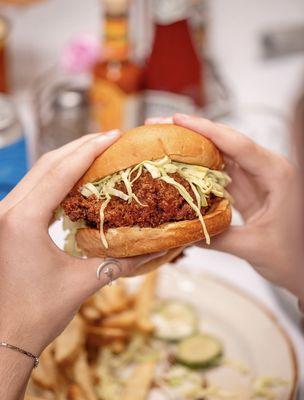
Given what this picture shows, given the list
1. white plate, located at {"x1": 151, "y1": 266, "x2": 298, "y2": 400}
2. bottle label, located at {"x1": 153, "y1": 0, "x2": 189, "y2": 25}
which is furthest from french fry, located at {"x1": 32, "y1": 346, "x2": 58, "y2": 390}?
bottle label, located at {"x1": 153, "y1": 0, "x2": 189, "y2": 25}

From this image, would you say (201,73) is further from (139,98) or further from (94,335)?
(94,335)

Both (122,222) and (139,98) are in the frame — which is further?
(139,98)

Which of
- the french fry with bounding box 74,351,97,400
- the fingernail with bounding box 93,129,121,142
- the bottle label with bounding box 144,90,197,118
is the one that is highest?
the fingernail with bounding box 93,129,121,142

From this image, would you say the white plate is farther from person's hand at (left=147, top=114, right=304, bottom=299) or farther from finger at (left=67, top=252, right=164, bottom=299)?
finger at (left=67, top=252, right=164, bottom=299)

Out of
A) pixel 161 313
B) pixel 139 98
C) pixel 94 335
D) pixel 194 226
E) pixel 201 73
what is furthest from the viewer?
pixel 201 73

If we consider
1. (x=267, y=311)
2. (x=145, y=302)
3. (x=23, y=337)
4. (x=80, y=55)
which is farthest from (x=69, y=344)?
(x=80, y=55)

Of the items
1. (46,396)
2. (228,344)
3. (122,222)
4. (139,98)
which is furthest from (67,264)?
(139,98)
